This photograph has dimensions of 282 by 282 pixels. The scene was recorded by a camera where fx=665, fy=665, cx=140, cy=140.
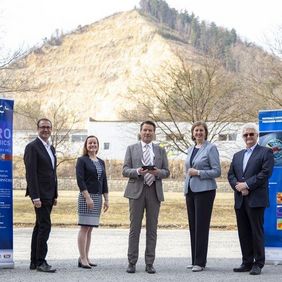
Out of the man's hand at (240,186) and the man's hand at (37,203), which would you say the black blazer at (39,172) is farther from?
the man's hand at (240,186)

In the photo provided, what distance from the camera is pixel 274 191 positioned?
10.2 meters

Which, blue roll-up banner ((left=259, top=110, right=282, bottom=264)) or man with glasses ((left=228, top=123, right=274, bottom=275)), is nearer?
man with glasses ((left=228, top=123, right=274, bottom=275))

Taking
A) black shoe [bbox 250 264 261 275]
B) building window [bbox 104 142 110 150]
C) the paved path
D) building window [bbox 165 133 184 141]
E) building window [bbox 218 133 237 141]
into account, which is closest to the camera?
the paved path

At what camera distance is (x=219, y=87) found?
1133 inches

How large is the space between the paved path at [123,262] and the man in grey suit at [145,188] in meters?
0.34

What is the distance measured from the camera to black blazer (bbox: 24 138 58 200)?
903 cm

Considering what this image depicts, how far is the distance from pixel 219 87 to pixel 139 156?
19.9 metres

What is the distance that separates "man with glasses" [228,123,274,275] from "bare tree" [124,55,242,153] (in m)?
18.2

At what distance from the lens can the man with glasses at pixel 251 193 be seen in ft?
29.7

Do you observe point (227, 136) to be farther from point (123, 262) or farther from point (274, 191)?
point (123, 262)

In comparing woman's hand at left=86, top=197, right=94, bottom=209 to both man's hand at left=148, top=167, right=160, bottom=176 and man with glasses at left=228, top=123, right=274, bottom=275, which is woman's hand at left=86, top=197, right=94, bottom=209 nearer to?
man's hand at left=148, top=167, right=160, bottom=176

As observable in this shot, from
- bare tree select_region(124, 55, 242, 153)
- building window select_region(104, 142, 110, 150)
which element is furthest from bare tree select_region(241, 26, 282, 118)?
building window select_region(104, 142, 110, 150)

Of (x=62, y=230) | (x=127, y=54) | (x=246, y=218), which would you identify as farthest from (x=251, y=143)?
(x=127, y=54)

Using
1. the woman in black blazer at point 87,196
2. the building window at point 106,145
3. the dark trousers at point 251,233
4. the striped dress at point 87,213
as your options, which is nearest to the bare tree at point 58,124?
the building window at point 106,145
